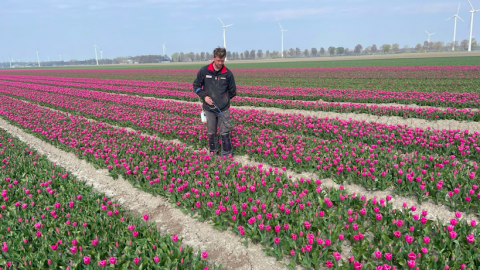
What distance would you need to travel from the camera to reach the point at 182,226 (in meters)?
4.97

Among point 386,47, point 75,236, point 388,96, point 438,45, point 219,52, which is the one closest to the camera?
point 75,236

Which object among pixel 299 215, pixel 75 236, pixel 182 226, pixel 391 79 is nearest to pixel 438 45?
pixel 391 79

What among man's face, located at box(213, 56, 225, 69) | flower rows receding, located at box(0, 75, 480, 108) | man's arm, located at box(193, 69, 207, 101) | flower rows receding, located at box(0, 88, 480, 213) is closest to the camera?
flower rows receding, located at box(0, 88, 480, 213)

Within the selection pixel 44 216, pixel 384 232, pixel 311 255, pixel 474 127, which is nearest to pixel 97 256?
pixel 44 216

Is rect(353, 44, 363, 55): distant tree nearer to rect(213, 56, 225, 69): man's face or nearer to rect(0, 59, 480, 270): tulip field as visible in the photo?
rect(0, 59, 480, 270): tulip field

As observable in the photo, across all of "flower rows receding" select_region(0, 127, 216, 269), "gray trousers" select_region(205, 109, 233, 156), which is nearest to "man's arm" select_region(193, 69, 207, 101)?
"gray trousers" select_region(205, 109, 233, 156)

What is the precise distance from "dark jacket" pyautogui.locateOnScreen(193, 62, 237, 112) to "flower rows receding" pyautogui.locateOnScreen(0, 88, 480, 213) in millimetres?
1647

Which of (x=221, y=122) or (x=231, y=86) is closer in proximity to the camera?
(x=231, y=86)

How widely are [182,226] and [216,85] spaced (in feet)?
11.6

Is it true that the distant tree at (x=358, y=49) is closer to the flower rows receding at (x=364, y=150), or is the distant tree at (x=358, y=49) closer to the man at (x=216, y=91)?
the flower rows receding at (x=364, y=150)

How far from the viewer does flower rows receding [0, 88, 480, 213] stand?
5.25 m

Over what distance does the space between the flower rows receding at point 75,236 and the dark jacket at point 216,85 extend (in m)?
3.29

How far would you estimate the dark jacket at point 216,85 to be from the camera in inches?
279

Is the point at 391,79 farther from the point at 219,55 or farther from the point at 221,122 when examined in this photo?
the point at 219,55
